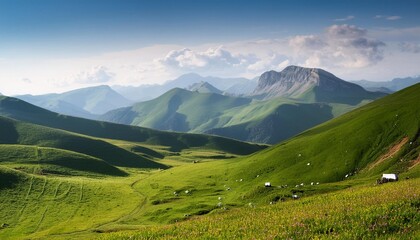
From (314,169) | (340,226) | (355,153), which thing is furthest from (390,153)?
(340,226)

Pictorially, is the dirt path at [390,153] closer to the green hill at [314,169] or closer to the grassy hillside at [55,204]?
the green hill at [314,169]

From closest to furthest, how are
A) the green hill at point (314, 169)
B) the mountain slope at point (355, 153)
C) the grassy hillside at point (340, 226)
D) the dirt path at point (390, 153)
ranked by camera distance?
the grassy hillside at point (340, 226)
the green hill at point (314, 169)
the mountain slope at point (355, 153)
the dirt path at point (390, 153)

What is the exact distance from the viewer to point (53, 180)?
142 meters

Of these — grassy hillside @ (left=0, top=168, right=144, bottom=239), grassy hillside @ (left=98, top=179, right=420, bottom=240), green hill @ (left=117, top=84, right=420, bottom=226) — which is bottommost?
grassy hillside @ (left=0, top=168, right=144, bottom=239)

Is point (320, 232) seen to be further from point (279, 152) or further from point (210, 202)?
point (279, 152)

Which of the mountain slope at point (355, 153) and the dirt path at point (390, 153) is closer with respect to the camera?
the mountain slope at point (355, 153)

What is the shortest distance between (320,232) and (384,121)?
90063 millimetres

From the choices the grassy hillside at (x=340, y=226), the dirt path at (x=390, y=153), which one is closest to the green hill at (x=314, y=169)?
the dirt path at (x=390, y=153)

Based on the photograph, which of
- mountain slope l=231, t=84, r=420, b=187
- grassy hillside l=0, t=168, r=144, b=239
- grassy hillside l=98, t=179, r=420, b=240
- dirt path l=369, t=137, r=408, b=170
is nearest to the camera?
grassy hillside l=98, t=179, r=420, b=240

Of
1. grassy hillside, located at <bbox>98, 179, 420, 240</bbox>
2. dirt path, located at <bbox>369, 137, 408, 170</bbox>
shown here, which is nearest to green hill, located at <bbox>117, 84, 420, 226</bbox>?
dirt path, located at <bbox>369, 137, 408, 170</bbox>

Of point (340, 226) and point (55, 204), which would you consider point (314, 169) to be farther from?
point (55, 204)

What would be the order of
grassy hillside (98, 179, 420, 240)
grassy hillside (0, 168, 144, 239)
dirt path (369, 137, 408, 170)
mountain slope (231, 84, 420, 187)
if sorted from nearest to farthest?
grassy hillside (98, 179, 420, 240)
mountain slope (231, 84, 420, 187)
dirt path (369, 137, 408, 170)
grassy hillside (0, 168, 144, 239)

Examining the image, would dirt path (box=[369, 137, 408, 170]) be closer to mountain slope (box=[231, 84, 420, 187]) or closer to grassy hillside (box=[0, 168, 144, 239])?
mountain slope (box=[231, 84, 420, 187])

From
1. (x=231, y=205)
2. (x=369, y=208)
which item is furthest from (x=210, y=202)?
(x=369, y=208)
